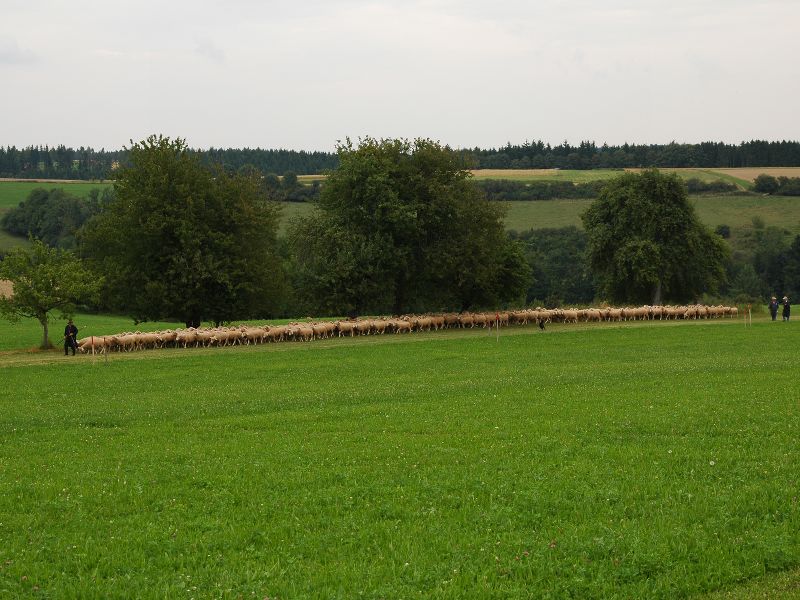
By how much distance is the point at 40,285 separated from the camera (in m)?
41.6

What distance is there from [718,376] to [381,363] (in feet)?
44.1

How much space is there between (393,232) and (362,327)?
7082mm

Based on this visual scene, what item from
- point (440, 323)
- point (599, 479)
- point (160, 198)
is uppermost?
point (160, 198)

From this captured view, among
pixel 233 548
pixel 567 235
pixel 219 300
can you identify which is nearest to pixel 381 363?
pixel 219 300

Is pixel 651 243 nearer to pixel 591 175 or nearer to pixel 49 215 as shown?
pixel 49 215

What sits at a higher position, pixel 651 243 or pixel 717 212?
pixel 717 212

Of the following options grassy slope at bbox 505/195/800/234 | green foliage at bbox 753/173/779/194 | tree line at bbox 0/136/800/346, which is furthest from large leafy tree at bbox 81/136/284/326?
green foliage at bbox 753/173/779/194

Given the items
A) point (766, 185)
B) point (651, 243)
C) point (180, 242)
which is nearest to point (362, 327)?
point (180, 242)

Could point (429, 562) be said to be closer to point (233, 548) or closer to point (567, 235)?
point (233, 548)

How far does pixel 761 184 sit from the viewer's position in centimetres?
14600

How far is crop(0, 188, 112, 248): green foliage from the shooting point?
122 meters

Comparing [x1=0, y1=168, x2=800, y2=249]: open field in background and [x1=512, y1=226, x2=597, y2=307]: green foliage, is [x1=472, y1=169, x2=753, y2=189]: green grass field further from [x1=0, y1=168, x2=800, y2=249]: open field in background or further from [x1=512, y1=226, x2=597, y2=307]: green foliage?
[x1=512, y1=226, x2=597, y2=307]: green foliage

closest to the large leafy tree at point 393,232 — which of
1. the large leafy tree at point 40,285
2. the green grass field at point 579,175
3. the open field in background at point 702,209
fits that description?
the large leafy tree at point 40,285

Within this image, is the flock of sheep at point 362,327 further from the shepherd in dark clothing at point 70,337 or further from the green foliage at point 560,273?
the green foliage at point 560,273
